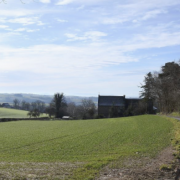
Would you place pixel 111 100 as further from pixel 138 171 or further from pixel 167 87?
pixel 138 171

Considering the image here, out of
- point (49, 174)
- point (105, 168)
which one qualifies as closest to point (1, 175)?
point (49, 174)

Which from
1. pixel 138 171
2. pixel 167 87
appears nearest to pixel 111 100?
pixel 167 87

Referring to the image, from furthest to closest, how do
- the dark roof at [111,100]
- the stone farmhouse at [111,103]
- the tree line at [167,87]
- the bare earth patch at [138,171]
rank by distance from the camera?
the dark roof at [111,100] → the stone farmhouse at [111,103] → the tree line at [167,87] → the bare earth patch at [138,171]

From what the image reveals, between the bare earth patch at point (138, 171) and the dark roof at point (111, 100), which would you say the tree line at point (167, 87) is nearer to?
the dark roof at point (111, 100)

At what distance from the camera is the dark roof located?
8638 cm

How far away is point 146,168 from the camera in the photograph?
9.21 metres

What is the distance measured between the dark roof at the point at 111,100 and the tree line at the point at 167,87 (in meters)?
20.0

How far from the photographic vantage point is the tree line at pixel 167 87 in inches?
1815

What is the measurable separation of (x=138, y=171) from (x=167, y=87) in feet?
151

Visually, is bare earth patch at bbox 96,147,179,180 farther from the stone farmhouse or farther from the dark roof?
the dark roof

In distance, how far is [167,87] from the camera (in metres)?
52.6

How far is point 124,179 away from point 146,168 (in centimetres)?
162

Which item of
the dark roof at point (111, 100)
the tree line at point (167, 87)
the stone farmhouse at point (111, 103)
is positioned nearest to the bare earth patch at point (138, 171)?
the tree line at point (167, 87)

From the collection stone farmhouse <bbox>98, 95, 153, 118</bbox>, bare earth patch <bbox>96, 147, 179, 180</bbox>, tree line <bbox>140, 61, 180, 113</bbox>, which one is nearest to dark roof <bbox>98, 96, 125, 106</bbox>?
stone farmhouse <bbox>98, 95, 153, 118</bbox>
